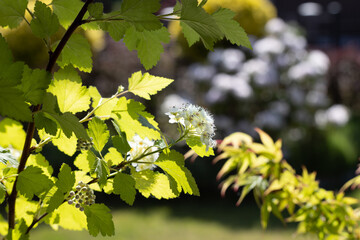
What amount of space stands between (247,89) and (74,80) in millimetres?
5455

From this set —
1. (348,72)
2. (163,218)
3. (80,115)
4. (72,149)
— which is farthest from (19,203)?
(348,72)

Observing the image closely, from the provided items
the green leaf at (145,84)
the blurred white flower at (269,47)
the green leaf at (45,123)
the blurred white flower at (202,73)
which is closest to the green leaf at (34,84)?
the green leaf at (45,123)

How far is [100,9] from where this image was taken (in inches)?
31.0

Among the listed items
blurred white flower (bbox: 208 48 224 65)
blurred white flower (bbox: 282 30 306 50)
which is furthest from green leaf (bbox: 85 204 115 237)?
blurred white flower (bbox: 282 30 306 50)

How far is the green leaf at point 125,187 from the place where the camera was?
2.78 ft

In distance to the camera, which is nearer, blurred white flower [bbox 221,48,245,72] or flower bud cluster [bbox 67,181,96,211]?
flower bud cluster [bbox 67,181,96,211]

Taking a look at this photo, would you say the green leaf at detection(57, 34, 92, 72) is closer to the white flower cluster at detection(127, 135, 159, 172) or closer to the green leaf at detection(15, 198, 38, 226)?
the white flower cluster at detection(127, 135, 159, 172)

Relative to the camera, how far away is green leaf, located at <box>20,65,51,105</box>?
745 mm

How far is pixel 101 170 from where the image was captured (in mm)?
836

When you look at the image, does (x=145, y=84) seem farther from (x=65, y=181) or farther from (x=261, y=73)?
(x=261, y=73)

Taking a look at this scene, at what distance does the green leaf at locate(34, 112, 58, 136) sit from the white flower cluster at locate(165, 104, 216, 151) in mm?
261

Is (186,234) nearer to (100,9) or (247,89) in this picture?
(247,89)

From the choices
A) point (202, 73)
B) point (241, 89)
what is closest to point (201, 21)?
point (241, 89)

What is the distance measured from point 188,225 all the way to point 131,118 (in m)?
3.73
